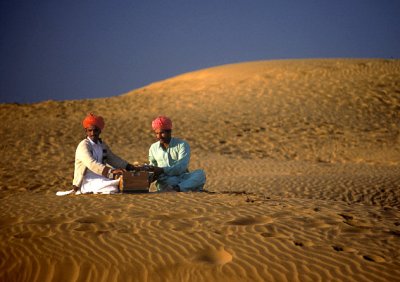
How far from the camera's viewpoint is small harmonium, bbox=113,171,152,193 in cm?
773

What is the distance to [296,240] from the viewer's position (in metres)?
5.38

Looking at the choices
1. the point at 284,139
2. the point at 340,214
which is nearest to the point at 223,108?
the point at 284,139

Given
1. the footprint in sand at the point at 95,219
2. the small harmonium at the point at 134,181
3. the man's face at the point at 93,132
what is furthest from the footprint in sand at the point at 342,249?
the man's face at the point at 93,132

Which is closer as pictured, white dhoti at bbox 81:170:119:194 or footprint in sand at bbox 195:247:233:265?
footprint in sand at bbox 195:247:233:265

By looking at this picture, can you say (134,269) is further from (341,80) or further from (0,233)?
(341,80)

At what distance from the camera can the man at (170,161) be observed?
8.27m

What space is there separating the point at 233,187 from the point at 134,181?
4.77 meters

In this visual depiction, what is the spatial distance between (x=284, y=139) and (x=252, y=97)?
7042 mm

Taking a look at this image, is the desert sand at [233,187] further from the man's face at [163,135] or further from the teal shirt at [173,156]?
the man's face at [163,135]

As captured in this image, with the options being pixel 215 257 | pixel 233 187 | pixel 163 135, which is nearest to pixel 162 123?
pixel 163 135

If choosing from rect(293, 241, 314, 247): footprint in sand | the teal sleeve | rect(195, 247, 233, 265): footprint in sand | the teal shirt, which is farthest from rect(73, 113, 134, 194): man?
rect(293, 241, 314, 247): footprint in sand

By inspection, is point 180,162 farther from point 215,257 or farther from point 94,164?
point 215,257

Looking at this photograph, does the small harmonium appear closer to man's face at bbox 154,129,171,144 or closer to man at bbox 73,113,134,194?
man at bbox 73,113,134,194

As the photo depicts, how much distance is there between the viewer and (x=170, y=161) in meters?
8.42
